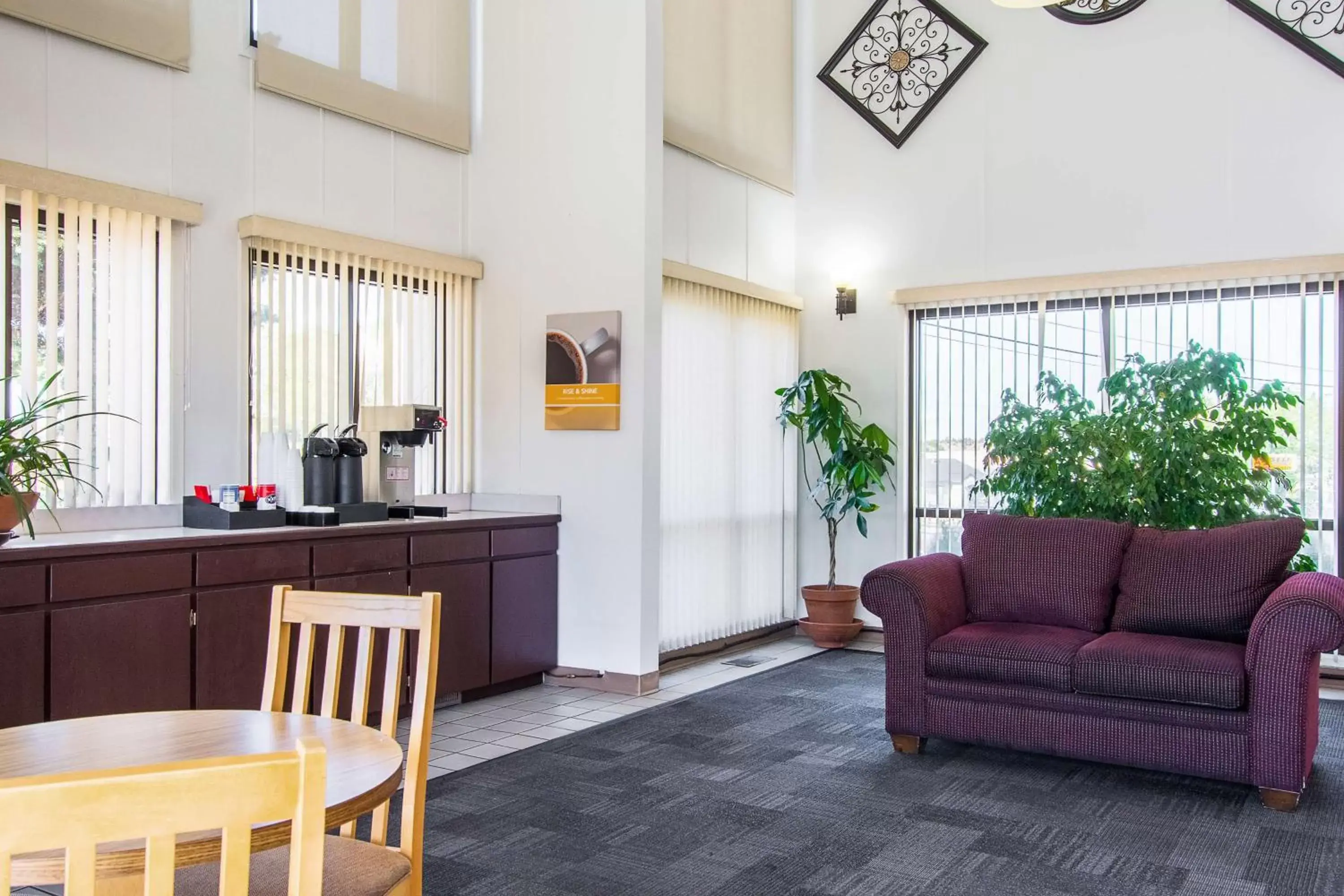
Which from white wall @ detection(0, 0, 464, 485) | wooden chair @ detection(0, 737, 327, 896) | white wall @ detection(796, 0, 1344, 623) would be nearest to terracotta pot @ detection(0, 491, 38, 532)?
white wall @ detection(0, 0, 464, 485)

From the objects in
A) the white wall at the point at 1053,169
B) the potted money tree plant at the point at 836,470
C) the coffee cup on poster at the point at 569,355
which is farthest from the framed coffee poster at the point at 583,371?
the white wall at the point at 1053,169

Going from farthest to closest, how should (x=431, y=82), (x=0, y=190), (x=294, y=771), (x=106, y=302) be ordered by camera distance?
(x=431, y=82)
(x=106, y=302)
(x=0, y=190)
(x=294, y=771)

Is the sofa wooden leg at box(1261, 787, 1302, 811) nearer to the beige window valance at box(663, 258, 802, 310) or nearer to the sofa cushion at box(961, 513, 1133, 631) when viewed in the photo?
the sofa cushion at box(961, 513, 1133, 631)

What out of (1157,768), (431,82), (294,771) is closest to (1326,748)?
(1157,768)

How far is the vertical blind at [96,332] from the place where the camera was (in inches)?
157

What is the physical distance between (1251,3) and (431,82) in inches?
176

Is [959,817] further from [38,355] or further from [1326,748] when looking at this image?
[38,355]

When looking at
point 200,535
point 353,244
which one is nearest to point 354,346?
point 353,244

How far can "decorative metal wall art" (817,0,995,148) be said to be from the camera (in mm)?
6816

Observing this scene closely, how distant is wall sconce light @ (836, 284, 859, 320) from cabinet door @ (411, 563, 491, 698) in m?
3.16

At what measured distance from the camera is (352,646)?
4.43 m

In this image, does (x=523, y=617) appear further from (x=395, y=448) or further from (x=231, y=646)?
(x=231, y=646)

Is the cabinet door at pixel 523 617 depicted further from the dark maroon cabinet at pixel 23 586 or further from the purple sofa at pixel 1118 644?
the dark maroon cabinet at pixel 23 586

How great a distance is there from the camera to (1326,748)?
4402mm
